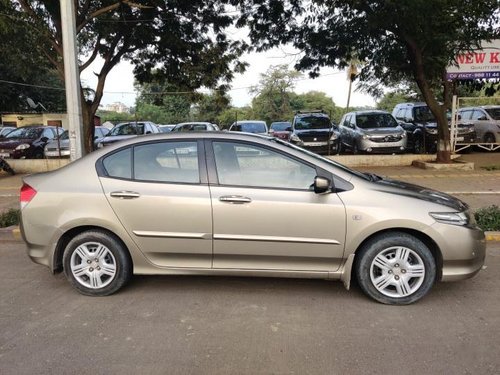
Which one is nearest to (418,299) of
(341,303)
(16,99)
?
(341,303)

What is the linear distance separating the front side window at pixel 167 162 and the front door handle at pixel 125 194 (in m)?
0.17

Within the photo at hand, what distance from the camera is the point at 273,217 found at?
4.27 m

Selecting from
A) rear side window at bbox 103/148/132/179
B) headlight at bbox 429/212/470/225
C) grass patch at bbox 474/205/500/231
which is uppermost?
rear side window at bbox 103/148/132/179

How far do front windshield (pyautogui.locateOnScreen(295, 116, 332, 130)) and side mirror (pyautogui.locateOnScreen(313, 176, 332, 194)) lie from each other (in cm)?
1275

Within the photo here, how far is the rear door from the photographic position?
4.37 m

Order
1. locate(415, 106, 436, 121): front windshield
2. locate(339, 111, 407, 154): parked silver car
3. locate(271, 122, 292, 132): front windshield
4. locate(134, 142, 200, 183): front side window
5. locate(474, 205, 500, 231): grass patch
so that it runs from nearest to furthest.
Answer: locate(134, 142, 200, 183): front side window → locate(474, 205, 500, 231): grass patch → locate(339, 111, 407, 154): parked silver car → locate(415, 106, 436, 121): front windshield → locate(271, 122, 292, 132): front windshield

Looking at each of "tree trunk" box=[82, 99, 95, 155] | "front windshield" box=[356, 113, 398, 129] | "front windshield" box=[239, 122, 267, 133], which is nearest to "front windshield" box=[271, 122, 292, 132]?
"front windshield" box=[239, 122, 267, 133]

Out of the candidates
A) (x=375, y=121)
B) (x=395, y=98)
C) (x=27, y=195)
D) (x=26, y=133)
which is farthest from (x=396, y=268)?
(x=395, y=98)

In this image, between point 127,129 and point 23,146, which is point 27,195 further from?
point 127,129

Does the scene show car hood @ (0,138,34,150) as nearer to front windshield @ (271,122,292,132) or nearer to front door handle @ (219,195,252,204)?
front windshield @ (271,122,292,132)

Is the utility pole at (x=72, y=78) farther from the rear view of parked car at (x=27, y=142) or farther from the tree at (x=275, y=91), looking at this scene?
the tree at (x=275, y=91)

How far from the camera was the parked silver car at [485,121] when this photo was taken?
16797mm

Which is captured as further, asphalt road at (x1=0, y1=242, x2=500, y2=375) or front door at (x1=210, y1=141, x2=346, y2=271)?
front door at (x1=210, y1=141, x2=346, y2=271)

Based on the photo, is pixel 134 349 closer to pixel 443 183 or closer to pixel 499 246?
pixel 499 246
